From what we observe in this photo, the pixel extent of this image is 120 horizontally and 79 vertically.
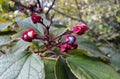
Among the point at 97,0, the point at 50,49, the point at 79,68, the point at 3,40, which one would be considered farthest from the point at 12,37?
Answer: the point at 97,0

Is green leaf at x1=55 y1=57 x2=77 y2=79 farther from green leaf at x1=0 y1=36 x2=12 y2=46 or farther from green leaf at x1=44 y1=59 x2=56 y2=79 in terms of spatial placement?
green leaf at x1=0 y1=36 x2=12 y2=46

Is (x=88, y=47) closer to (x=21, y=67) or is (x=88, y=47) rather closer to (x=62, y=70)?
(x=62, y=70)

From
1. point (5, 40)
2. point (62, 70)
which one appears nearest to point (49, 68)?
point (62, 70)

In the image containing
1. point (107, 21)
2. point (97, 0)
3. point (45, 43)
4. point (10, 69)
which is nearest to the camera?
point (10, 69)

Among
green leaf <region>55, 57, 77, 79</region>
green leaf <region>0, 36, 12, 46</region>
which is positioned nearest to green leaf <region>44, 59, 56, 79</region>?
green leaf <region>55, 57, 77, 79</region>

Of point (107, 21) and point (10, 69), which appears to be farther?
point (107, 21)

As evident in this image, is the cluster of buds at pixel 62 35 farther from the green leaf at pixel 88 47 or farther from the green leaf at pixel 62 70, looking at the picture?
the green leaf at pixel 88 47

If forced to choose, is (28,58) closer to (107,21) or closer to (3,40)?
(3,40)
